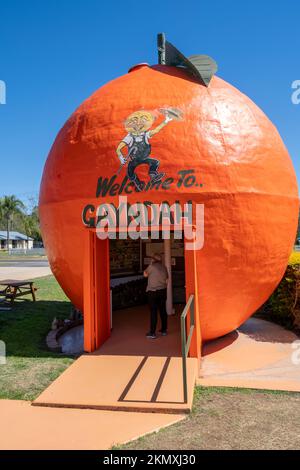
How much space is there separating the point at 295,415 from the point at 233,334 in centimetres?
385

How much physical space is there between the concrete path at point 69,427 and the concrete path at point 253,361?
1.40 m

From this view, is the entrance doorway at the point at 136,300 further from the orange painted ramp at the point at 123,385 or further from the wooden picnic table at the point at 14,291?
the wooden picnic table at the point at 14,291

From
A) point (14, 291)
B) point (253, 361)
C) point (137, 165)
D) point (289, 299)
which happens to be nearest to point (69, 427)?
point (253, 361)

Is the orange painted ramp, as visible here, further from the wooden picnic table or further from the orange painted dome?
the wooden picnic table

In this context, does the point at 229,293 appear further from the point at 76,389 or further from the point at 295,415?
the point at 76,389

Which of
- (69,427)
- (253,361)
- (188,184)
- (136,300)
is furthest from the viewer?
(136,300)

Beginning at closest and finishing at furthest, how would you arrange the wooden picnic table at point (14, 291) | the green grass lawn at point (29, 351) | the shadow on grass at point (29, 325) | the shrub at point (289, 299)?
1. the green grass lawn at point (29, 351)
2. the shadow on grass at point (29, 325)
3. the shrub at point (289, 299)
4. the wooden picnic table at point (14, 291)

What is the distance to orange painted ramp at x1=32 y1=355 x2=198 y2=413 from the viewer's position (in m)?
4.46

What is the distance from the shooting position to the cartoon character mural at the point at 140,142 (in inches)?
235

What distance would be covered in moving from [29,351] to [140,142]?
4.34 m

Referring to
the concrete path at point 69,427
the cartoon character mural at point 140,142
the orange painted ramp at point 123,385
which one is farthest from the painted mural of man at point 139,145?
the concrete path at point 69,427

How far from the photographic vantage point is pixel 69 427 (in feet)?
13.2

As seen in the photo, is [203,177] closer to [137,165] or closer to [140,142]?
[137,165]

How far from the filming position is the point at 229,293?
6273 mm
